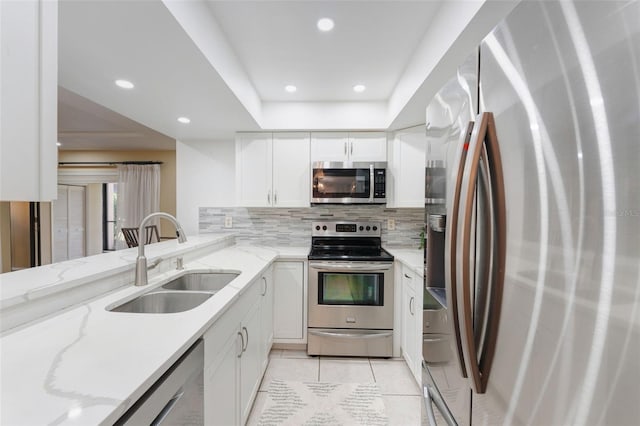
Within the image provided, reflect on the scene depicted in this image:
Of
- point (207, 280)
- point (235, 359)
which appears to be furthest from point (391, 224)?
point (235, 359)

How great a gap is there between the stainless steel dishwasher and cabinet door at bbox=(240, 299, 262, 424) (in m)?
0.53

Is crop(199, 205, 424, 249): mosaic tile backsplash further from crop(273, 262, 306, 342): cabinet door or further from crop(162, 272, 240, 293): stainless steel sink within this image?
crop(162, 272, 240, 293): stainless steel sink

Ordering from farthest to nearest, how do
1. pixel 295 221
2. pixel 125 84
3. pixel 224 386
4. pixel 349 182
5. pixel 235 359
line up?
pixel 295 221, pixel 349 182, pixel 125 84, pixel 235 359, pixel 224 386

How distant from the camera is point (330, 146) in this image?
291 cm

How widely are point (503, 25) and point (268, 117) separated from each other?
8.09ft

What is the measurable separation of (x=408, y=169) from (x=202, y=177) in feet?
7.80

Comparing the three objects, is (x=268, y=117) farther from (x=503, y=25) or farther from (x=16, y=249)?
(x=16, y=249)

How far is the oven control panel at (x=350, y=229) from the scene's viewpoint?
310 centimetres

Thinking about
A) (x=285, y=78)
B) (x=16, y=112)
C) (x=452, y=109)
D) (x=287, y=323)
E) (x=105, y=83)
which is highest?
(x=285, y=78)

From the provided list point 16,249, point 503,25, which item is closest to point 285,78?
point 503,25

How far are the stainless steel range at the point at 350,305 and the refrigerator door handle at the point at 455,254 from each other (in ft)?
5.59

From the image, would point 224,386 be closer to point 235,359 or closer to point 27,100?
point 235,359

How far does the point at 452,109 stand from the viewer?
95cm

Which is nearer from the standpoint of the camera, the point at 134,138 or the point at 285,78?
the point at 285,78
